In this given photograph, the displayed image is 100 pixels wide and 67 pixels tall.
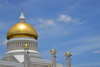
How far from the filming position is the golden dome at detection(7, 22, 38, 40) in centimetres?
4522

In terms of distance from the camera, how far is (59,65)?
44688mm

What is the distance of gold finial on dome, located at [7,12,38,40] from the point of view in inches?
1780

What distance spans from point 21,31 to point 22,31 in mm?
160

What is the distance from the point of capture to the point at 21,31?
45.2 metres

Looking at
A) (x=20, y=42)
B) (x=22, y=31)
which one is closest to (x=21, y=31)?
(x=22, y=31)

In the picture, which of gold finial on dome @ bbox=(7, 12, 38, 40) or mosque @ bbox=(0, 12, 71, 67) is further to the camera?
gold finial on dome @ bbox=(7, 12, 38, 40)

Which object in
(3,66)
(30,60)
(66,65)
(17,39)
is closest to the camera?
(3,66)

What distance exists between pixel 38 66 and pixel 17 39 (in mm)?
7062

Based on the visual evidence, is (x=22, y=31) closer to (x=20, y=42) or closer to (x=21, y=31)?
(x=21, y=31)

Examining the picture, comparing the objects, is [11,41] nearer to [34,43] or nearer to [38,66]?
[34,43]

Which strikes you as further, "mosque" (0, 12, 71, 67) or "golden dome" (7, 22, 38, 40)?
"golden dome" (7, 22, 38, 40)

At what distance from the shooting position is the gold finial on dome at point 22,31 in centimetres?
4522

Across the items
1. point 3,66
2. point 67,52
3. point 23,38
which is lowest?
point 3,66

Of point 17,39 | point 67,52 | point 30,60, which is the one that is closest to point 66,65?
point 67,52
